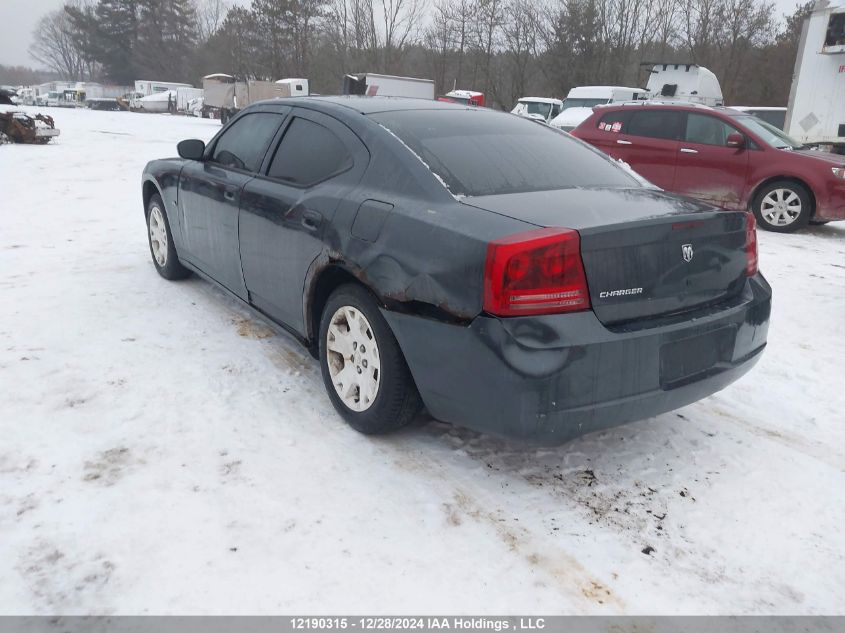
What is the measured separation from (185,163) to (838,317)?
16.2 feet

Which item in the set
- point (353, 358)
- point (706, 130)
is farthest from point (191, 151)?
point (706, 130)

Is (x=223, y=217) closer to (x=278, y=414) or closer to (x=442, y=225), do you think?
(x=278, y=414)

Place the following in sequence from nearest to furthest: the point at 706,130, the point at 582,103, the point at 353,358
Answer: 1. the point at 353,358
2. the point at 706,130
3. the point at 582,103

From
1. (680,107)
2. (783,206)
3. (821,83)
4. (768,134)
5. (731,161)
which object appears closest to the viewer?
(783,206)

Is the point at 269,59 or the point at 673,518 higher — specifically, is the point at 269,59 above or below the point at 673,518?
above

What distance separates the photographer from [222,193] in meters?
4.04

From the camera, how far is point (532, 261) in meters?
2.29

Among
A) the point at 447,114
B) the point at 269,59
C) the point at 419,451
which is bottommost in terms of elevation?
the point at 419,451

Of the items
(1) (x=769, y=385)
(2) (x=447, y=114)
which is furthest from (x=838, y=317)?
(2) (x=447, y=114)

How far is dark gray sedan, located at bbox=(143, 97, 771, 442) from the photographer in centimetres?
231

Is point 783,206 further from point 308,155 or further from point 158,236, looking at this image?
point 158,236

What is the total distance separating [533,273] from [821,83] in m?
12.6
